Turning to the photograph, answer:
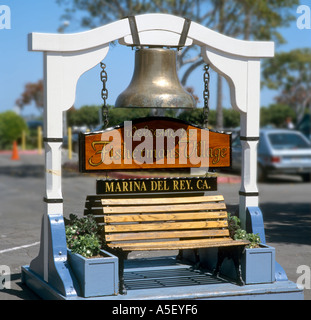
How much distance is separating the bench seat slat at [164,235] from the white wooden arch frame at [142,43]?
445 mm

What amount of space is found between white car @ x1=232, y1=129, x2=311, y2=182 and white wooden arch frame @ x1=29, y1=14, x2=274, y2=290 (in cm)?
1116

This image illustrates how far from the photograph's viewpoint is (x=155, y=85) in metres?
6.45

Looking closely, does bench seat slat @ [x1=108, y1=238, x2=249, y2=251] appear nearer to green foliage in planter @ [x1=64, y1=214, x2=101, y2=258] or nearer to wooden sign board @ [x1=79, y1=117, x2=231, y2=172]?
green foliage in planter @ [x1=64, y1=214, x2=101, y2=258]

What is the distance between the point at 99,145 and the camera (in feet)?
20.7

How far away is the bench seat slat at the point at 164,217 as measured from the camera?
6188mm

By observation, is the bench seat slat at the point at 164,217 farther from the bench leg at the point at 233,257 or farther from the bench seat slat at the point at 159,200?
the bench leg at the point at 233,257

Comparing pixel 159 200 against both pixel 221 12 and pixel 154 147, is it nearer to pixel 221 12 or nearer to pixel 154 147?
pixel 154 147

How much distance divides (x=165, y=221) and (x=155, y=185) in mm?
423

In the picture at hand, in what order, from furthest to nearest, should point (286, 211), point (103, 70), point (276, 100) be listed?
1. point (276, 100)
2. point (286, 211)
3. point (103, 70)

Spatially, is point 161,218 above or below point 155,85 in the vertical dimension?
below

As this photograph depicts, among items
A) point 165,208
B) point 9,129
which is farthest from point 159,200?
point 9,129

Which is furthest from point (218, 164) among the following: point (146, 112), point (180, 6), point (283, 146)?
point (180, 6)

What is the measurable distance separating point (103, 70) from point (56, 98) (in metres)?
0.77

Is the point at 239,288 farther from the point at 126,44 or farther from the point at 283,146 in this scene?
the point at 283,146
